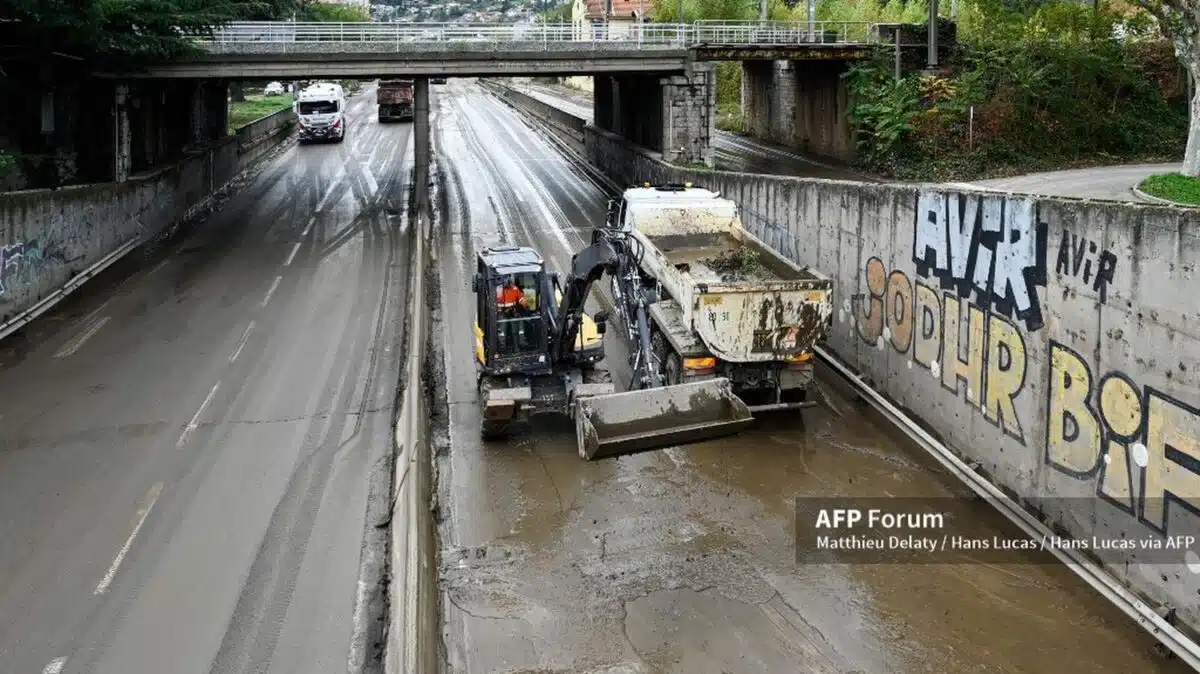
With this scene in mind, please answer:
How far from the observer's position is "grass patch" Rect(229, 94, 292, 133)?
228 feet

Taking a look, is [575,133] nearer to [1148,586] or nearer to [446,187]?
[446,187]

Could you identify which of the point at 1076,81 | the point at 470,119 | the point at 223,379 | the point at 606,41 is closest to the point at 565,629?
the point at 223,379

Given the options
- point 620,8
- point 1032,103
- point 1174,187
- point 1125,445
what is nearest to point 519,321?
point 1125,445

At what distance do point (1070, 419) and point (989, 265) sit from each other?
2817 mm

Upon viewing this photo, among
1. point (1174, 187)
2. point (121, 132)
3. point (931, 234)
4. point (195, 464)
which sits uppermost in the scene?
point (121, 132)

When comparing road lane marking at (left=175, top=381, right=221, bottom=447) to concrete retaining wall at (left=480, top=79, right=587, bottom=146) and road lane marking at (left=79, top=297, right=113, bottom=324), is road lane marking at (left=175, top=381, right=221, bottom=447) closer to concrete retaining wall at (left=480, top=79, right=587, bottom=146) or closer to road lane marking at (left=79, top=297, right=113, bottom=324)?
road lane marking at (left=79, top=297, right=113, bottom=324)

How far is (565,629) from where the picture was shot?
10758 millimetres

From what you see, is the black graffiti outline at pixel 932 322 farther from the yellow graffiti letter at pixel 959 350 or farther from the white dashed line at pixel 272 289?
the white dashed line at pixel 272 289

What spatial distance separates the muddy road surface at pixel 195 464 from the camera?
1088 cm

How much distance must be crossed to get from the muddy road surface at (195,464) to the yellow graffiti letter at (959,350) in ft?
28.6

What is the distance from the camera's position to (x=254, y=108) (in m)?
83.7

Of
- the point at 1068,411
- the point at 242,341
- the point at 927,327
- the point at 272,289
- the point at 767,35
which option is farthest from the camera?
the point at 767,35

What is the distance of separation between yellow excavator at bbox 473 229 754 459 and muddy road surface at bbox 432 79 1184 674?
84 centimetres

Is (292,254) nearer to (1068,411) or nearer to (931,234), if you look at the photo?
(931,234)
